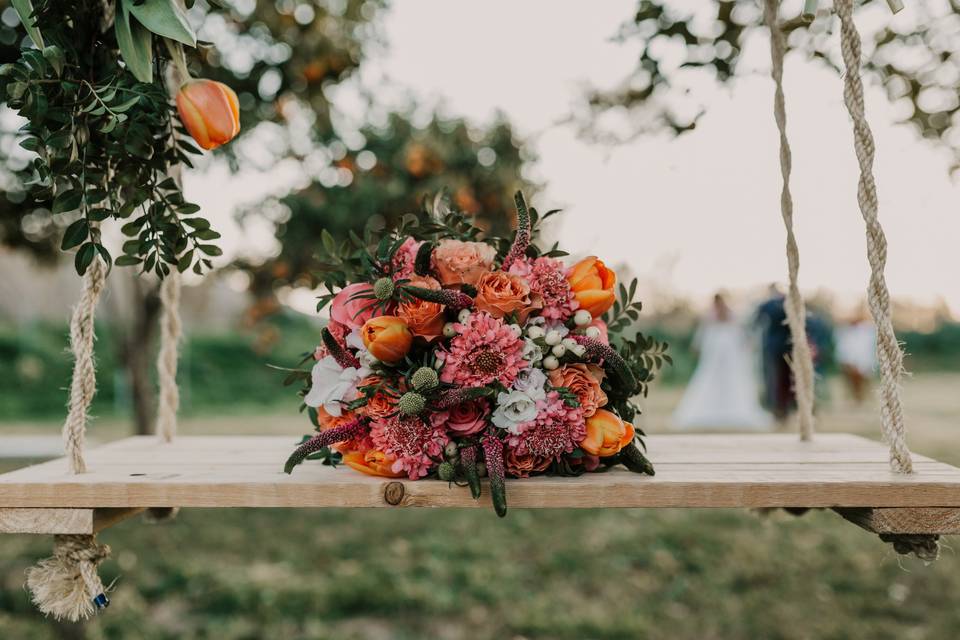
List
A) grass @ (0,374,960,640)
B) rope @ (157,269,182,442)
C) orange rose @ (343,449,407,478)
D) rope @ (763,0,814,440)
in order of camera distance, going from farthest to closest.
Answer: grass @ (0,374,960,640)
rope @ (157,269,182,442)
rope @ (763,0,814,440)
orange rose @ (343,449,407,478)

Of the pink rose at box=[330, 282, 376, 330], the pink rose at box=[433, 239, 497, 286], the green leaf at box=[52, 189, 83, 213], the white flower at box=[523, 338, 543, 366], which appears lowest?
the white flower at box=[523, 338, 543, 366]

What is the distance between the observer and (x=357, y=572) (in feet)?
14.5

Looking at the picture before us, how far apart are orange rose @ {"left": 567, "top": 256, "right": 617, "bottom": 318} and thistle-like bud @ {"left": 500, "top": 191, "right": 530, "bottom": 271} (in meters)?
0.12

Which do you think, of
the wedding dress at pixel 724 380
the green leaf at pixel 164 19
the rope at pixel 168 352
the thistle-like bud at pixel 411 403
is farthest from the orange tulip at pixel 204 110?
the wedding dress at pixel 724 380

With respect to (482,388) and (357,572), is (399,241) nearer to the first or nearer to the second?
(482,388)

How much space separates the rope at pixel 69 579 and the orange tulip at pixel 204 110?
3.03ft

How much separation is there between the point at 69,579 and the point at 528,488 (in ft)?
3.40

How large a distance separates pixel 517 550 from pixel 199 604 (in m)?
1.87

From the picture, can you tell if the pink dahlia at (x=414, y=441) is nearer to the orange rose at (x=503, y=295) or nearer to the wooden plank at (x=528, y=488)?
the wooden plank at (x=528, y=488)

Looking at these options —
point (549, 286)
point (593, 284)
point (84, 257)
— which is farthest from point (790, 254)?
point (84, 257)

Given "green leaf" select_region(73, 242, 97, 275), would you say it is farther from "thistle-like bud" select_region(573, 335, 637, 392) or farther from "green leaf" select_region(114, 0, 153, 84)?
"thistle-like bud" select_region(573, 335, 637, 392)

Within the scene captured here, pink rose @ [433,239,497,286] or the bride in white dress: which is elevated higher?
pink rose @ [433,239,497,286]

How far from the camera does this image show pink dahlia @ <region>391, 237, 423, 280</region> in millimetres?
1724

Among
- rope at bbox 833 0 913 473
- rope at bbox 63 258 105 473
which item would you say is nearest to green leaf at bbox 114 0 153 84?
rope at bbox 63 258 105 473
